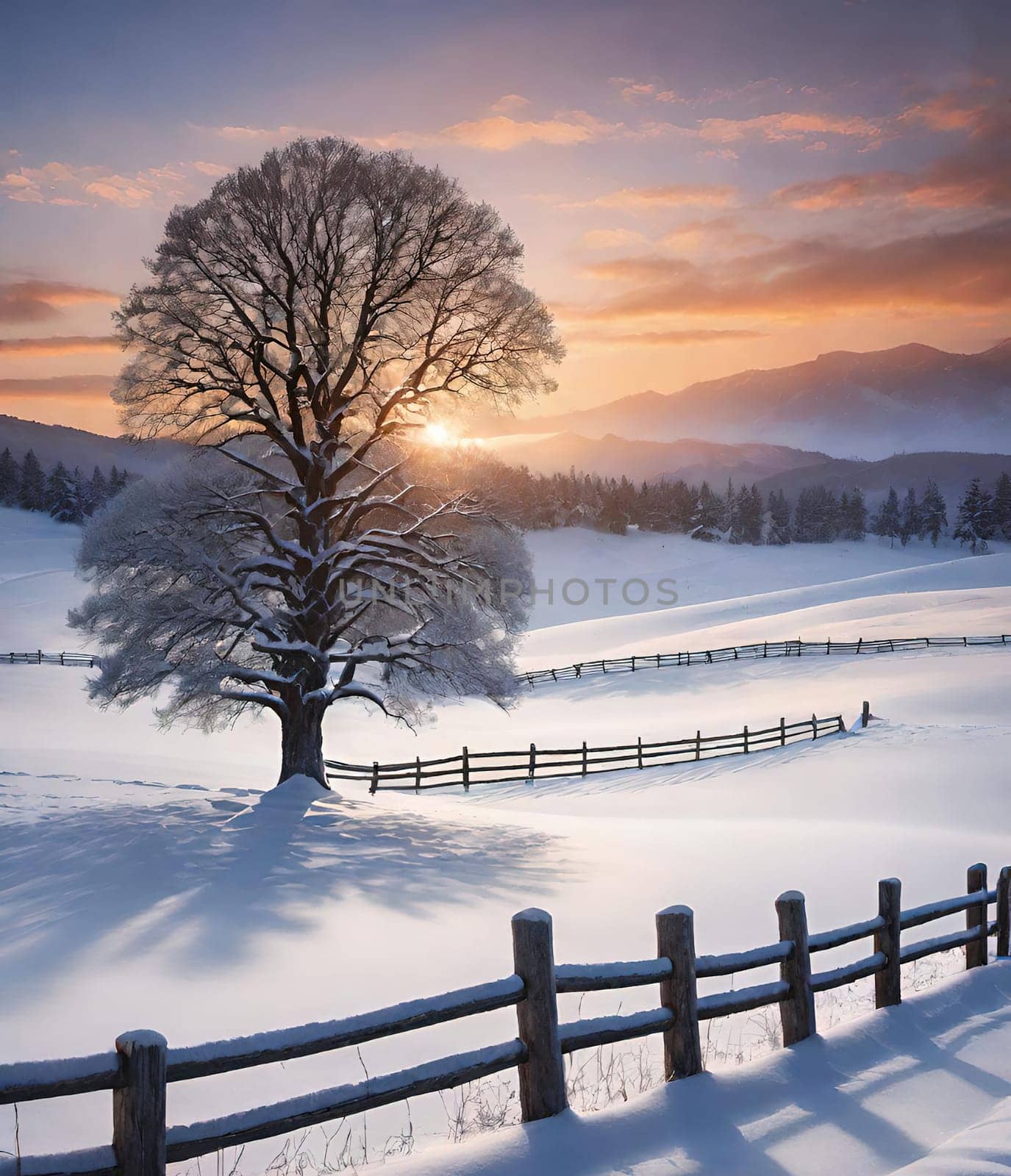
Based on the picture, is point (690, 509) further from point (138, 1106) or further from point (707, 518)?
point (138, 1106)

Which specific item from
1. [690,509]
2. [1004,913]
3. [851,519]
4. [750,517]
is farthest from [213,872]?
[851,519]

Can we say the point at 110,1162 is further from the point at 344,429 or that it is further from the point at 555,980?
the point at 344,429

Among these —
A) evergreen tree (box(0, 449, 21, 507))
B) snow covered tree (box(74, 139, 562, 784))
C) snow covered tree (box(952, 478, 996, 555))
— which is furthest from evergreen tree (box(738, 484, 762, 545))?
snow covered tree (box(74, 139, 562, 784))

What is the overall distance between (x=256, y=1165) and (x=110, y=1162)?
2.26 m

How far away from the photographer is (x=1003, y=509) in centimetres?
11656

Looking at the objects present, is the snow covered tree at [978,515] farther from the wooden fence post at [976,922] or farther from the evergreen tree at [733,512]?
the wooden fence post at [976,922]

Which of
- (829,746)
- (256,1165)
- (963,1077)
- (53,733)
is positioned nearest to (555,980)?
(256,1165)

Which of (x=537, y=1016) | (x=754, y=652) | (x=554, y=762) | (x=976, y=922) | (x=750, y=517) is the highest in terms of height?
(x=750, y=517)

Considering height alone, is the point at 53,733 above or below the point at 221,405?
below

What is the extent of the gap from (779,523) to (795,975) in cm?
13083

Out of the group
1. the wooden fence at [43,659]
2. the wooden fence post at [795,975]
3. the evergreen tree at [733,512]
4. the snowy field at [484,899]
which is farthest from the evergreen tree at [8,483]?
the wooden fence post at [795,975]

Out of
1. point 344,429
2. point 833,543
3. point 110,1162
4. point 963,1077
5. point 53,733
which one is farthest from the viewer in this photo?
point 833,543

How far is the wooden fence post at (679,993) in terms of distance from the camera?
5.71m

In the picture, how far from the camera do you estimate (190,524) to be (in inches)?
609
